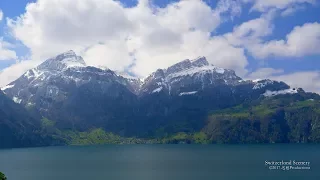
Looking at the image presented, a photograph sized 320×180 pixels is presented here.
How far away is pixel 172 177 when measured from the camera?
646ft

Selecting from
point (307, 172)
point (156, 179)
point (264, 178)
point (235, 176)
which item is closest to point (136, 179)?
point (156, 179)

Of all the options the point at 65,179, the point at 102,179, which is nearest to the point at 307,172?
the point at 102,179

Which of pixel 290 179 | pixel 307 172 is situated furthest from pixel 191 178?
pixel 307 172

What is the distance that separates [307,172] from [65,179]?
123947 mm

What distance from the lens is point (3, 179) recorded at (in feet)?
347

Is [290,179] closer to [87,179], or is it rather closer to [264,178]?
[264,178]

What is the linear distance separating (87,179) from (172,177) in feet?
143

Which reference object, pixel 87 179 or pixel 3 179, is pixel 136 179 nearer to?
pixel 87 179

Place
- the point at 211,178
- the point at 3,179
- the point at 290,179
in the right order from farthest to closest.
Answer: the point at 211,178, the point at 290,179, the point at 3,179

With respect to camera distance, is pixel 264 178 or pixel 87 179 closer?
pixel 264 178

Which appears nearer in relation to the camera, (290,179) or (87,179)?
(290,179)

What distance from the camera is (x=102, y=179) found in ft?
647

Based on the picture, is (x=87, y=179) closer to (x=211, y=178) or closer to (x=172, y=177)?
(x=172, y=177)

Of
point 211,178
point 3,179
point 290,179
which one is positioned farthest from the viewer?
point 211,178
